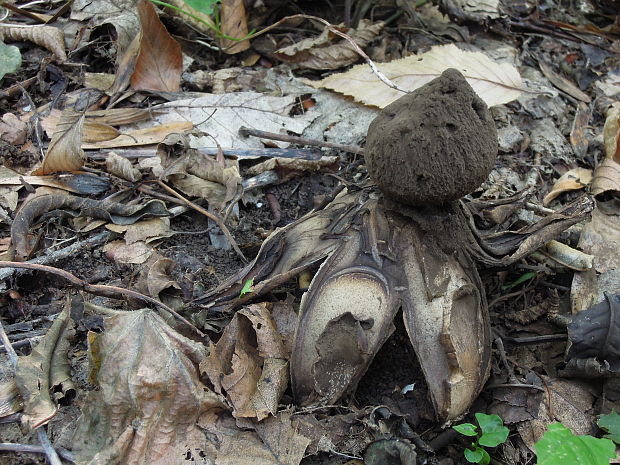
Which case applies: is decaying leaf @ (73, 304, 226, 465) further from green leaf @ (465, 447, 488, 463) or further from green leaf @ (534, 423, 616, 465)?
green leaf @ (534, 423, 616, 465)

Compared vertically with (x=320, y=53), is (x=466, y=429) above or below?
below

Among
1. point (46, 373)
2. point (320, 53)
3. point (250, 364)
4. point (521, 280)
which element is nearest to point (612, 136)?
point (521, 280)

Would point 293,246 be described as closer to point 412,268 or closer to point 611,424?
point 412,268

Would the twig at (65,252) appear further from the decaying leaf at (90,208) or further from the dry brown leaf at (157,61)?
the dry brown leaf at (157,61)

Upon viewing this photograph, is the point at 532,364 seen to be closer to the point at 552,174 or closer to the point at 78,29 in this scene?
the point at 552,174

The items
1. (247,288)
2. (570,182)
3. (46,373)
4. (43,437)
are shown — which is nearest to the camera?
(43,437)

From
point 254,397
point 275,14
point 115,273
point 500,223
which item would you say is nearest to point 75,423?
point 254,397
